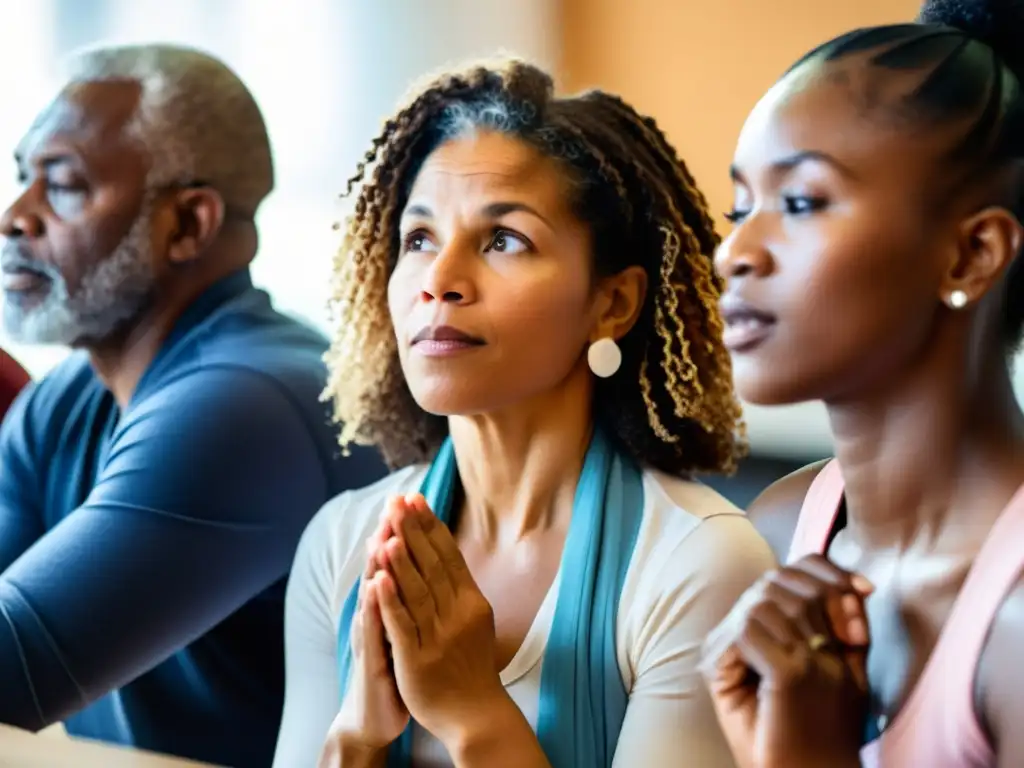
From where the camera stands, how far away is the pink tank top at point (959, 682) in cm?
61

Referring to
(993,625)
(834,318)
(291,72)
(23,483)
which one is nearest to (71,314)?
(23,483)

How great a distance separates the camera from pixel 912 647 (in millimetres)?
672

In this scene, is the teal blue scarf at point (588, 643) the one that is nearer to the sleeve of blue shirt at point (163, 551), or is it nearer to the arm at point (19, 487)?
the sleeve of blue shirt at point (163, 551)

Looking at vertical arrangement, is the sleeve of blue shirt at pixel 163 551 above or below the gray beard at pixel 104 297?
below

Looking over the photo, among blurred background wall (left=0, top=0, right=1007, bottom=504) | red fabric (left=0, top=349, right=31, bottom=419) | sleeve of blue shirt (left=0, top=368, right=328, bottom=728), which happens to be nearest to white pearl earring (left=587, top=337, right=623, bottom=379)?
blurred background wall (left=0, top=0, right=1007, bottom=504)

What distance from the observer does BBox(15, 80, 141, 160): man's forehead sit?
119 centimetres

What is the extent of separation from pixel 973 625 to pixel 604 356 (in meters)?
0.34

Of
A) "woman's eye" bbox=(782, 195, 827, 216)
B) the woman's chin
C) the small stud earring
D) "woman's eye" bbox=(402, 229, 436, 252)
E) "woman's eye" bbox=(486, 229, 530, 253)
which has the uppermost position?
"woman's eye" bbox=(782, 195, 827, 216)

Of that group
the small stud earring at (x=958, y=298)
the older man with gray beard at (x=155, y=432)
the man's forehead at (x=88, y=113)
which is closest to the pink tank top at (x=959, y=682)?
the small stud earring at (x=958, y=298)

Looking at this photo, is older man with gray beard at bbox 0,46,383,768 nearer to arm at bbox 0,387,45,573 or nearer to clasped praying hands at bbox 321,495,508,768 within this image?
arm at bbox 0,387,45,573

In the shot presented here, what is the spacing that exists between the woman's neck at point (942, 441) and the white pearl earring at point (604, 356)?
22cm

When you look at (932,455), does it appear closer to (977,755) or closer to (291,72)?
(977,755)

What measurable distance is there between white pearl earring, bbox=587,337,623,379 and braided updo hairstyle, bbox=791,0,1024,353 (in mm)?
273

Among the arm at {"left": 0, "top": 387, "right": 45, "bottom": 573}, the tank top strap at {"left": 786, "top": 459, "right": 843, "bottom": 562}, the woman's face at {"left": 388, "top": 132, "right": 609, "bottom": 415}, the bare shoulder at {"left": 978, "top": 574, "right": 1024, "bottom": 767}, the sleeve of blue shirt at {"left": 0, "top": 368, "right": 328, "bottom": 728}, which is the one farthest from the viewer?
the arm at {"left": 0, "top": 387, "right": 45, "bottom": 573}
